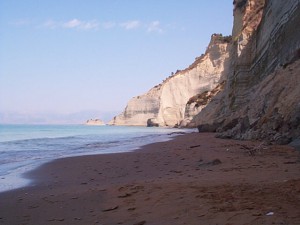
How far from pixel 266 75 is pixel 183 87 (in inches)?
1868

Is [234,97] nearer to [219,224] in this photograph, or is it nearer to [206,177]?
[206,177]

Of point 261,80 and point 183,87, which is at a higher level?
point 183,87

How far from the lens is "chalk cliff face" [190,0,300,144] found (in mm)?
10406

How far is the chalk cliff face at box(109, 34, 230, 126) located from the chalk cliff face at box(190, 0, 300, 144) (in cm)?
2471

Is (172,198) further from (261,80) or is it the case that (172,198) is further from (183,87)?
(183,87)

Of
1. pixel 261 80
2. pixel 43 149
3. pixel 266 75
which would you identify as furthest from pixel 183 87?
pixel 43 149

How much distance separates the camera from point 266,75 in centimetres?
1789

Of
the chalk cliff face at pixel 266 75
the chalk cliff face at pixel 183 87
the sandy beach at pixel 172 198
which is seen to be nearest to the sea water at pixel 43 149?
the sandy beach at pixel 172 198

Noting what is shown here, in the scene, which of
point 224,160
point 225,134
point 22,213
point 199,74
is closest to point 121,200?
point 22,213

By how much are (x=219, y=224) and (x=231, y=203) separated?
1.95 ft

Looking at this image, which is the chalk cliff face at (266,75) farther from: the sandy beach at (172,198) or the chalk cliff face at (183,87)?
the chalk cliff face at (183,87)

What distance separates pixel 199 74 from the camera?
61469 mm

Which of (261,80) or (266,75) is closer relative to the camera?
(266,75)

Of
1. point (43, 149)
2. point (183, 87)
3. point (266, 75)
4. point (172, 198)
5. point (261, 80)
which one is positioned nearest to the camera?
point (172, 198)
